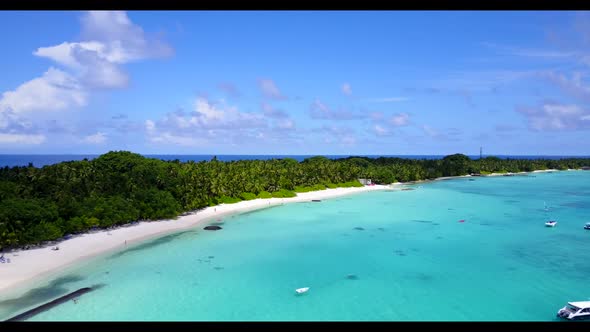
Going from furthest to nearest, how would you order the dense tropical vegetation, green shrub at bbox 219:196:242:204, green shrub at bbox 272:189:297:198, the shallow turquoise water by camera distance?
1. green shrub at bbox 272:189:297:198
2. green shrub at bbox 219:196:242:204
3. the dense tropical vegetation
4. the shallow turquoise water

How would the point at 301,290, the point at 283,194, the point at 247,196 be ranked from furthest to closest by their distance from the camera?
the point at 283,194
the point at 247,196
the point at 301,290

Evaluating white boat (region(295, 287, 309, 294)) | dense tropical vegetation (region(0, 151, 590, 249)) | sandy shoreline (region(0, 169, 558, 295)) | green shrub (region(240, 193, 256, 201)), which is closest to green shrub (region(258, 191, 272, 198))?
dense tropical vegetation (region(0, 151, 590, 249))

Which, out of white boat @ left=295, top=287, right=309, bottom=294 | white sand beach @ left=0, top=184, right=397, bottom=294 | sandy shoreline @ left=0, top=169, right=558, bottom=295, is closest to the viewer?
white boat @ left=295, top=287, right=309, bottom=294

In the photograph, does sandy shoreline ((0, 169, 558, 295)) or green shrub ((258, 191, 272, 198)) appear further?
green shrub ((258, 191, 272, 198))

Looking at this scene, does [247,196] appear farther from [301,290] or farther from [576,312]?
[576,312]

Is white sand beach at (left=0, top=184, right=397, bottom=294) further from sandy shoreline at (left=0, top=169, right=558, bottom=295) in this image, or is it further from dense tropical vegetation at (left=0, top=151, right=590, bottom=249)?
dense tropical vegetation at (left=0, top=151, right=590, bottom=249)

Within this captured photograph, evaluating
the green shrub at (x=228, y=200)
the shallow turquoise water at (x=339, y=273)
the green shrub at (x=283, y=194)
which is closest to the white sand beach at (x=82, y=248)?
the shallow turquoise water at (x=339, y=273)

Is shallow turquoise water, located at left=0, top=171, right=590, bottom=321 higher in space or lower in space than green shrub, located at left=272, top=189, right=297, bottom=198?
lower

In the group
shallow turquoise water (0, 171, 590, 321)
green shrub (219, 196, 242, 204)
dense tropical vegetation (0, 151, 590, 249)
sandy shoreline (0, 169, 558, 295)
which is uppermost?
dense tropical vegetation (0, 151, 590, 249)

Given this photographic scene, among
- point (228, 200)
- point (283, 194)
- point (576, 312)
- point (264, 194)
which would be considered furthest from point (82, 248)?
point (283, 194)
